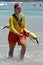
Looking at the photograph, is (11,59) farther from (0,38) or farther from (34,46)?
(0,38)

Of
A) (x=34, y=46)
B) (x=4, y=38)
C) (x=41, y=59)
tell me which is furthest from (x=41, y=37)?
(x=41, y=59)

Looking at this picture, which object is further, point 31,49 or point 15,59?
point 31,49

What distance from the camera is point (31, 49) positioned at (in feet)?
35.4

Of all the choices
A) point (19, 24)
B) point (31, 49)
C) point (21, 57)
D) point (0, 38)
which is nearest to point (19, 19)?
A: point (19, 24)

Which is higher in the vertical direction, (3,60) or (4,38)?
(3,60)

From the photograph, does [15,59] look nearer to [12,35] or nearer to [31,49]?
[12,35]

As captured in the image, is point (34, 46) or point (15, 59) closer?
point (15, 59)

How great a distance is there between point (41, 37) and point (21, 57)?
4809mm

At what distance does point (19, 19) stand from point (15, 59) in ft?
3.50

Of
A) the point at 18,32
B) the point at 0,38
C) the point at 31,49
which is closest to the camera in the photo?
the point at 18,32

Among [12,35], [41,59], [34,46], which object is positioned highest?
[12,35]

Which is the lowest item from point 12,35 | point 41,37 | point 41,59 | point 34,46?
point 41,37

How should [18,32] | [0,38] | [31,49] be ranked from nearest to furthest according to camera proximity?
[18,32] < [31,49] < [0,38]

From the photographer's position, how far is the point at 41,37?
13.8 meters
